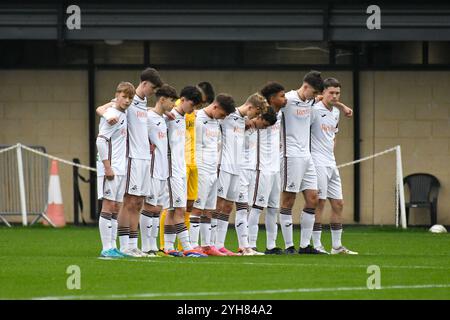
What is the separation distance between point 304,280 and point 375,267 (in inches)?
66.0

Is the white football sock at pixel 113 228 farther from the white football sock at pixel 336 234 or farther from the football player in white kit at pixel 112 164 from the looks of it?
the white football sock at pixel 336 234

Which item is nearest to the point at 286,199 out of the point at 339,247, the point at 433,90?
the point at 339,247

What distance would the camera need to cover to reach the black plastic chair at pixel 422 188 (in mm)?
25141

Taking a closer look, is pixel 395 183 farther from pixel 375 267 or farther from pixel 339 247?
pixel 375 267

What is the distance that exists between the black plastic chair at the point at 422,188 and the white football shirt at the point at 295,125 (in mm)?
7589

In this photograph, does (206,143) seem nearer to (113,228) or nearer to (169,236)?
(169,236)

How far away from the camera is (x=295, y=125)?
17.8 meters

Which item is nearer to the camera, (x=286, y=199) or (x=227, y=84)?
(x=286, y=199)

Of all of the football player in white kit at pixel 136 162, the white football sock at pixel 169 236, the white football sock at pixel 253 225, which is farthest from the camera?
the white football sock at pixel 253 225

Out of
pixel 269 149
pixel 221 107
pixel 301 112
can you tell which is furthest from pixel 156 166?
pixel 301 112

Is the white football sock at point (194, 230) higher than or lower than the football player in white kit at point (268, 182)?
lower

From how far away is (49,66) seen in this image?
2580 cm

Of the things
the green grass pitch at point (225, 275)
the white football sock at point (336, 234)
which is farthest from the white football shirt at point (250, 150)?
the green grass pitch at point (225, 275)

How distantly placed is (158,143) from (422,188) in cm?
954
